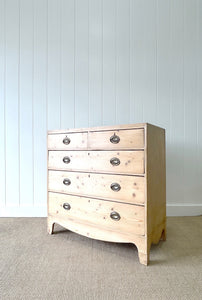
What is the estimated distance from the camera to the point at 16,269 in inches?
40.0

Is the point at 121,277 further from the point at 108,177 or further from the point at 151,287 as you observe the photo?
the point at 108,177

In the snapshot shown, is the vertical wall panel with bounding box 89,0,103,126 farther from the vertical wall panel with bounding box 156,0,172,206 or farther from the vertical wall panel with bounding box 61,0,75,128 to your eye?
the vertical wall panel with bounding box 156,0,172,206

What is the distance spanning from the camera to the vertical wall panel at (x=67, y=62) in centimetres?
185

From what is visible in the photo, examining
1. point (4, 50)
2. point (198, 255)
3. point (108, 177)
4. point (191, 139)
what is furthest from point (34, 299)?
point (4, 50)

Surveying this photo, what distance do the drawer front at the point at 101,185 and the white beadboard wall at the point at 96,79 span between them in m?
0.54

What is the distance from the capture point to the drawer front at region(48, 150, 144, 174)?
110 cm

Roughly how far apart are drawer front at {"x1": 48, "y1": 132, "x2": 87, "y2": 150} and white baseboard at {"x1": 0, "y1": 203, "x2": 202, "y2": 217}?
0.81 metres

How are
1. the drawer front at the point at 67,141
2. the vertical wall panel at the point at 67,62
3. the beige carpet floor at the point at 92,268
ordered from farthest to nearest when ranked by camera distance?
the vertical wall panel at the point at 67,62 < the drawer front at the point at 67,141 < the beige carpet floor at the point at 92,268

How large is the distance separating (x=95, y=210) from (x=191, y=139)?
4.23 feet

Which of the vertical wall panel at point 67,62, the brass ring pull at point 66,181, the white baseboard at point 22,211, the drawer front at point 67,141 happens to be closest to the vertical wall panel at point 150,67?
the vertical wall panel at point 67,62

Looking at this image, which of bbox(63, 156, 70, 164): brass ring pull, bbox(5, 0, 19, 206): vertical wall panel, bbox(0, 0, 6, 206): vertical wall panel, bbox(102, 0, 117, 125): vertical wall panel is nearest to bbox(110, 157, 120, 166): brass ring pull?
bbox(63, 156, 70, 164): brass ring pull

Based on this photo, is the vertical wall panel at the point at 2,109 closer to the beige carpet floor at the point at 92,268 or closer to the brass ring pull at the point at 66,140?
the beige carpet floor at the point at 92,268

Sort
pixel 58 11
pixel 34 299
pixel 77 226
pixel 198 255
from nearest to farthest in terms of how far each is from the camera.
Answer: pixel 34 299 < pixel 198 255 < pixel 77 226 < pixel 58 11

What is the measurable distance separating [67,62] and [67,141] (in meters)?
0.99
